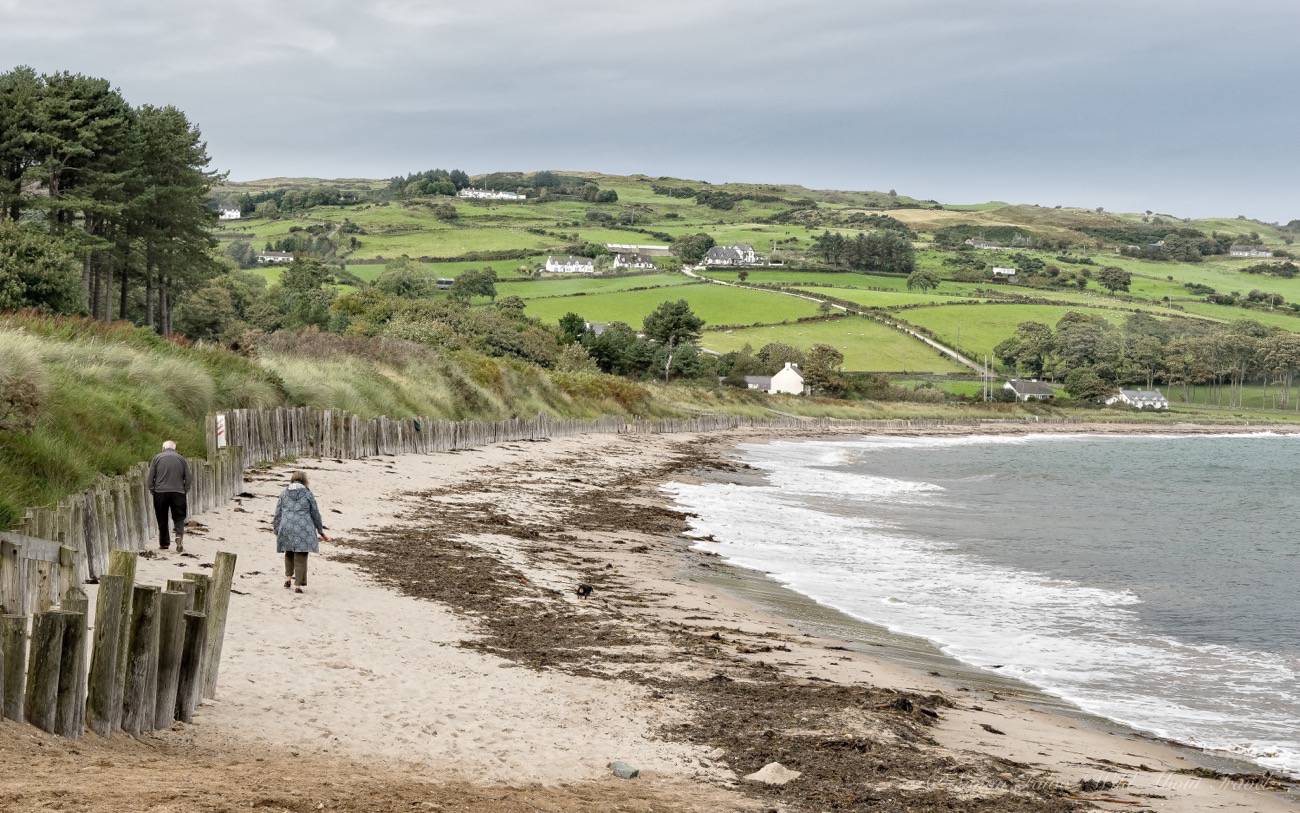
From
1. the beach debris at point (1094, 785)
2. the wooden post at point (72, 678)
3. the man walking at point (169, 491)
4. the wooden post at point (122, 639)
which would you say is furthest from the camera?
the man walking at point (169, 491)

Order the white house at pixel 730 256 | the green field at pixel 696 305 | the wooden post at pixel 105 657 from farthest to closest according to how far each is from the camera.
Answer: the white house at pixel 730 256 → the green field at pixel 696 305 → the wooden post at pixel 105 657

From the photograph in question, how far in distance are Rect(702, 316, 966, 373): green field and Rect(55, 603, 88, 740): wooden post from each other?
10849cm

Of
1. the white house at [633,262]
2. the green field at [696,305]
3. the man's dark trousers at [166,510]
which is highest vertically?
the white house at [633,262]

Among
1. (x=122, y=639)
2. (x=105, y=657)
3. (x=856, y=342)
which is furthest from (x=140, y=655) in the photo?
(x=856, y=342)

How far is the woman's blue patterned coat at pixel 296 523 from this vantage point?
45.4 ft

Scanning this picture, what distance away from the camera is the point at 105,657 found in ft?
25.6

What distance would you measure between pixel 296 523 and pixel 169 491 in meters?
1.94

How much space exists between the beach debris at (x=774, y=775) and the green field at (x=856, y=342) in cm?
10620

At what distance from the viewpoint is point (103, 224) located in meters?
52.5

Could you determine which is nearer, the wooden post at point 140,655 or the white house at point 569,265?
the wooden post at point 140,655

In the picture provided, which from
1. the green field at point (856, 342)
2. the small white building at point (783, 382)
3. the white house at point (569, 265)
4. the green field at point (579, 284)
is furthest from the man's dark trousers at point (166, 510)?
the white house at point (569, 265)

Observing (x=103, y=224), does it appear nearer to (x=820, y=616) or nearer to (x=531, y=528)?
(x=531, y=528)

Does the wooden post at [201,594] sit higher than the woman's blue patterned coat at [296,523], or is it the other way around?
the wooden post at [201,594]

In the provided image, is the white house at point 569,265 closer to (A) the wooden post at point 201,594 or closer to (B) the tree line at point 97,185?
(B) the tree line at point 97,185
